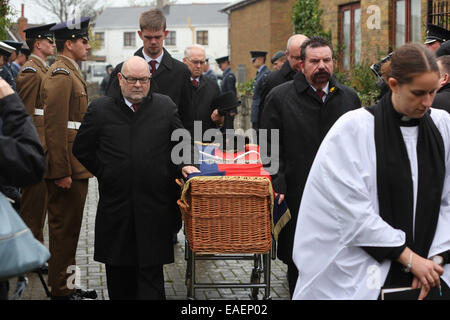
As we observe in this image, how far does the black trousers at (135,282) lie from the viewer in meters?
5.64

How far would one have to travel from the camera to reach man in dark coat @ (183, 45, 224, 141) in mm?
8727

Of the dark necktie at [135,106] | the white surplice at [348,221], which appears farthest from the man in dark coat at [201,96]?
the white surplice at [348,221]

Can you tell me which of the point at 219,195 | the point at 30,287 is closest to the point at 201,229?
the point at 219,195

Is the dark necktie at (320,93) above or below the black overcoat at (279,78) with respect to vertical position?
below

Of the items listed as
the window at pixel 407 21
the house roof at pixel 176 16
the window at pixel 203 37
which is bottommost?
the window at pixel 407 21

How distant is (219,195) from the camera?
5.65m

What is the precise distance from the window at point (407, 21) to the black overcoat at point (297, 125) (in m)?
9.82

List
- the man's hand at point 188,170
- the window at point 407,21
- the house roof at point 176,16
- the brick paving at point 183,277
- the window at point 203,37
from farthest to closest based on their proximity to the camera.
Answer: the house roof at point 176,16
the window at point 203,37
the window at point 407,21
the brick paving at point 183,277
the man's hand at point 188,170

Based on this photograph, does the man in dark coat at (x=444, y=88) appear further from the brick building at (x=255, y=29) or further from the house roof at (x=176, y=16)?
the house roof at (x=176, y=16)

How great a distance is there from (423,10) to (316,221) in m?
11.7

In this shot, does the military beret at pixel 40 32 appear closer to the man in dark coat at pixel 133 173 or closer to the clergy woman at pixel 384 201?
the man in dark coat at pixel 133 173

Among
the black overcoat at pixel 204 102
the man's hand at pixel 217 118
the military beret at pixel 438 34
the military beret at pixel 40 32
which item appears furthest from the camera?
the black overcoat at pixel 204 102

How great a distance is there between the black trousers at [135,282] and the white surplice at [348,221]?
220 cm

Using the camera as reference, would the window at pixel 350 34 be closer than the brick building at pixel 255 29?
Yes
